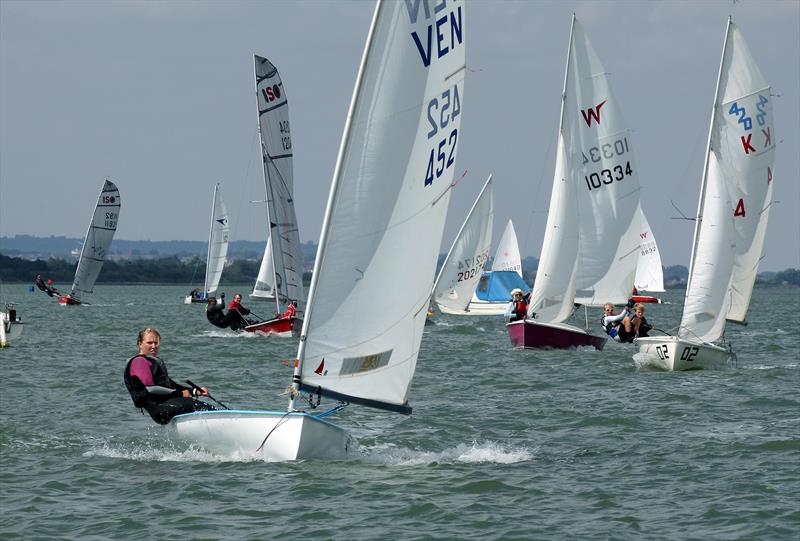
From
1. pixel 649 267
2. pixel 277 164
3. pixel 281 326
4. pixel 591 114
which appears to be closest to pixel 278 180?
pixel 277 164

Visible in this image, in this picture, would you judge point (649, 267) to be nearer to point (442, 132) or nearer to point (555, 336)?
point (555, 336)

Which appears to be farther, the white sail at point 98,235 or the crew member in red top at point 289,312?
the white sail at point 98,235

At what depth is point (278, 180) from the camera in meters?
34.6

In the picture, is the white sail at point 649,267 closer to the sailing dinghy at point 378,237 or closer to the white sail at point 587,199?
the white sail at point 587,199

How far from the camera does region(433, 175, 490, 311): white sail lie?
49.2 meters

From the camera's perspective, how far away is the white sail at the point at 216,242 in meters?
73.1

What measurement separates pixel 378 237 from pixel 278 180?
72.8ft

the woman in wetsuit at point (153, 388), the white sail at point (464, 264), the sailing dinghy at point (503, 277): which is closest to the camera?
the woman in wetsuit at point (153, 388)

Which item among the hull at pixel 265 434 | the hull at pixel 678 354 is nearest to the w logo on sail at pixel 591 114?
the hull at pixel 678 354

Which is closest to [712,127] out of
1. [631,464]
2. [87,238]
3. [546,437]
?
[546,437]

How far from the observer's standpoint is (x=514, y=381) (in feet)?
76.9

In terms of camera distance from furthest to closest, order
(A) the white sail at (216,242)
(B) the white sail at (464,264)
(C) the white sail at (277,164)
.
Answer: (A) the white sail at (216,242)
(B) the white sail at (464,264)
(C) the white sail at (277,164)

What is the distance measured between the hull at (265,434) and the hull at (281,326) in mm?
21744

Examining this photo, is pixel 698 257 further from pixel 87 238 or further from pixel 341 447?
pixel 87 238
